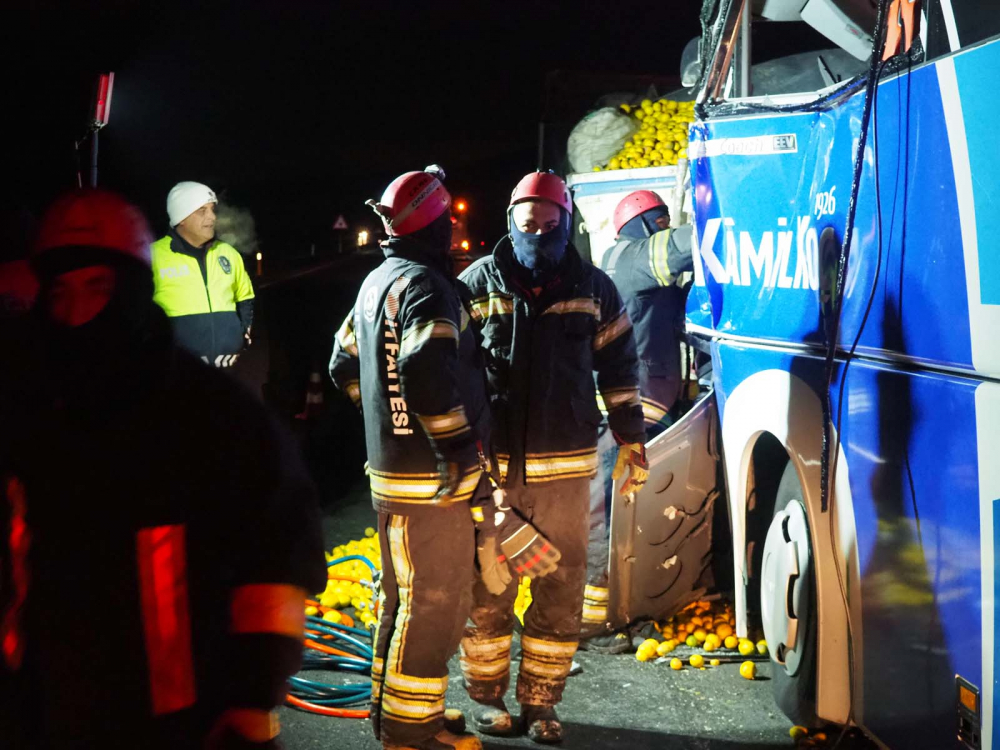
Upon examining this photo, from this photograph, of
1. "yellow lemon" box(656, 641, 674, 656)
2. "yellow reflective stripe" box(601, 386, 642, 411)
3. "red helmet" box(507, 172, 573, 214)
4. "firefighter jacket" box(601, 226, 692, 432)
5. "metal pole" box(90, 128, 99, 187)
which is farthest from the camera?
"metal pole" box(90, 128, 99, 187)

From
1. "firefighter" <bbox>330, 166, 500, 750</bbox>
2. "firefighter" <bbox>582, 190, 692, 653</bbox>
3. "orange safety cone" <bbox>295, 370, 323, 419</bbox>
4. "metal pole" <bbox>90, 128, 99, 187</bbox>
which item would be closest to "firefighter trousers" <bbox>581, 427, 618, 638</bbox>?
"firefighter" <bbox>582, 190, 692, 653</bbox>

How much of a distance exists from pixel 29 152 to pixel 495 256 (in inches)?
601

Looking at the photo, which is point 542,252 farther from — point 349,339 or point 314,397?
point 314,397

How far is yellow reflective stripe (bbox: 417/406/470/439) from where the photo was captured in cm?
349

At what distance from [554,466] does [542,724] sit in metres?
1.08

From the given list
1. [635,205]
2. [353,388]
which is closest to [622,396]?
[353,388]

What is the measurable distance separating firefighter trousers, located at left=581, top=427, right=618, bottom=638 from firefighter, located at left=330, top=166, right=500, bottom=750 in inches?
50.3

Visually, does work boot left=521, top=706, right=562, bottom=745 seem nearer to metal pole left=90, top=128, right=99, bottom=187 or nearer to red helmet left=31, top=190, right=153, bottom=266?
red helmet left=31, top=190, right=153, bottom=266

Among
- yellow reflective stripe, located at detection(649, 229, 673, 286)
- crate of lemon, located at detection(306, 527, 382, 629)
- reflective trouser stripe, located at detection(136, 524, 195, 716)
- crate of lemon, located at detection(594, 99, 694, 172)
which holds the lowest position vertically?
crate of lemon, located at detection(306, 527, 382, 629)

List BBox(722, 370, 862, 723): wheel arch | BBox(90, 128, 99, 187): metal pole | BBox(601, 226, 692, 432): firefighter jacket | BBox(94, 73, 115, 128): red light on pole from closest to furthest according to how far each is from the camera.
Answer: BBox(722, 370, 862, 723): wheel arch
BBox(601, 226, 692, 432): firefighter jacket
BBox(90, 128, 99, 187): metal pole
BBox(94, 73, 115, 128): red light on pole

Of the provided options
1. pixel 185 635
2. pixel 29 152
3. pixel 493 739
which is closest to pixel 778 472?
pixel 493 739

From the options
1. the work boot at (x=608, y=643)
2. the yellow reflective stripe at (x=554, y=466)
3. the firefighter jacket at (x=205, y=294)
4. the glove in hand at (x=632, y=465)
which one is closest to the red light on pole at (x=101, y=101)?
the firefighter jacket at (x=205, y=294)

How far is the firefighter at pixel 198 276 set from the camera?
693 cm

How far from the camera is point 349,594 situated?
5.70 metres
